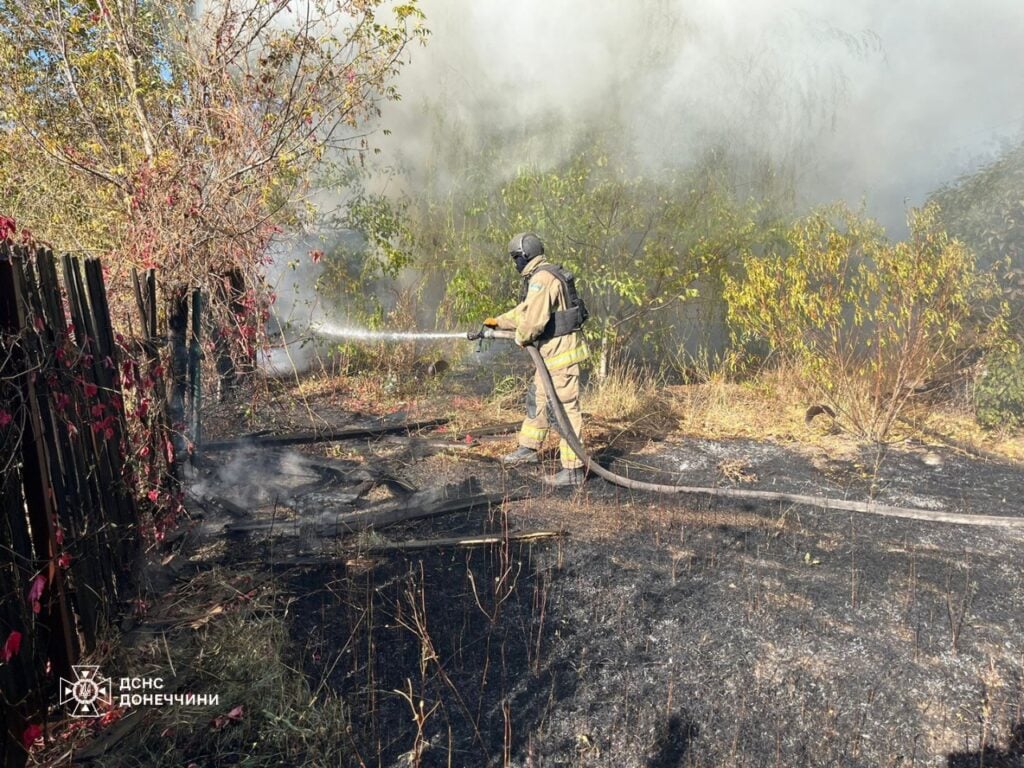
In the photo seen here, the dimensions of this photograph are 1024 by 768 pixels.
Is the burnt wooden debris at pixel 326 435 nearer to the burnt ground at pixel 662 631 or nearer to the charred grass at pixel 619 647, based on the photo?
the burnt ground at pixel 662 631

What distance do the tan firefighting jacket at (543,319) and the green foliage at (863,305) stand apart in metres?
1.99

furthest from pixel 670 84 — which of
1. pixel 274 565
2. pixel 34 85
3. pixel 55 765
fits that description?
pixel 55 765

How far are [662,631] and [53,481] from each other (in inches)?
96.2

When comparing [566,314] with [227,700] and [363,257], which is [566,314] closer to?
[227,700]

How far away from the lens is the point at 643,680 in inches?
101

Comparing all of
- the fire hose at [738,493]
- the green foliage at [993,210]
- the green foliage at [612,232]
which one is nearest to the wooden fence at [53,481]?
the fire hose at [738,493]

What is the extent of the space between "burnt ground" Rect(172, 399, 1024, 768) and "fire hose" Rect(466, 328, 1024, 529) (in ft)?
0.31

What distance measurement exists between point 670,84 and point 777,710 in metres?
7.48

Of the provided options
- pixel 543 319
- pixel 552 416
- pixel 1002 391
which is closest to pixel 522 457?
pixel 552 416

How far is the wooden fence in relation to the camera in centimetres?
202

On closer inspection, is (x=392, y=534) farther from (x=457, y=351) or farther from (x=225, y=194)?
(x=457, y=351)

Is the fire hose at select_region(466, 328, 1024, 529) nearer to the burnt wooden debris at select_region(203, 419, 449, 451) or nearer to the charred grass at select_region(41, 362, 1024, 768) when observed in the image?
the charred grass at select_region(41, 362, 1024, 768)

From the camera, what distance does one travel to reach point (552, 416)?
17.4 feet

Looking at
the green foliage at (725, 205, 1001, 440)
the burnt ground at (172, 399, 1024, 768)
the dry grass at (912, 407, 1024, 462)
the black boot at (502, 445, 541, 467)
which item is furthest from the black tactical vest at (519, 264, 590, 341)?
the dry grass at (912, 407, 1024, 462)
